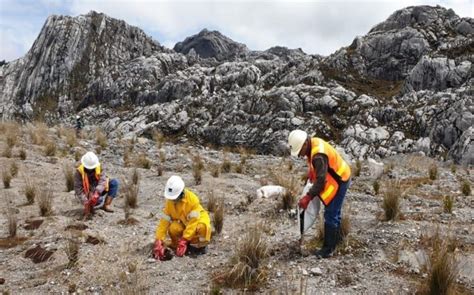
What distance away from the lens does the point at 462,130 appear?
29.5 metres

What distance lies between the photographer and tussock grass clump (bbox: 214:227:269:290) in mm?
6227

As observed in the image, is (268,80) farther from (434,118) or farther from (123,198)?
(123,198)

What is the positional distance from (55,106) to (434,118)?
69.3 metres

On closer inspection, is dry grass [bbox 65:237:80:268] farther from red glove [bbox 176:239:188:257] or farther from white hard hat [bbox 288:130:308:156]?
white hard hat [bbox 288:130:308:156]

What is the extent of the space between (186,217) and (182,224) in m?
0.18

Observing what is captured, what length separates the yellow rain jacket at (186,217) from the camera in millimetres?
7508

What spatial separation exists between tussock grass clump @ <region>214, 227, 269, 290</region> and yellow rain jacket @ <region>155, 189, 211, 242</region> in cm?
110

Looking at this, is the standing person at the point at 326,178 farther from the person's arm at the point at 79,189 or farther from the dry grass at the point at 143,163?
the dry grass at the point at 143,163

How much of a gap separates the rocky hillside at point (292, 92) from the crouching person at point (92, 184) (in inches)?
833

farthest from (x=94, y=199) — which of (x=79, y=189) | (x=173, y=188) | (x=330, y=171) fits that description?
(x=330, y=171)

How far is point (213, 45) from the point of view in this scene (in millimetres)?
145375

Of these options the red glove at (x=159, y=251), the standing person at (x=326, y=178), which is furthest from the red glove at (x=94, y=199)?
the standing person at (x=326, y=178)

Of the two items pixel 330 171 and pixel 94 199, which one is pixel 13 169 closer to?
pixel 94 199

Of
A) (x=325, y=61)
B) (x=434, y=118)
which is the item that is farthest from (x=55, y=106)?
(x=434, y=118)
